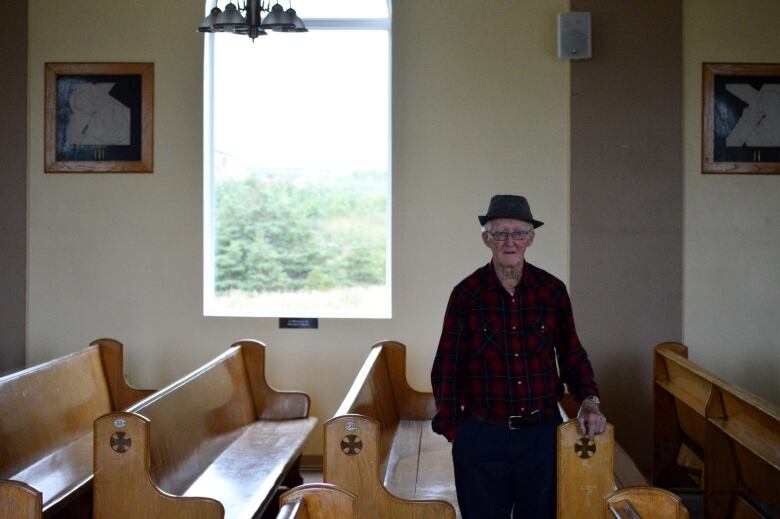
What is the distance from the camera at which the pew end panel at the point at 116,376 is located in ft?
17.2

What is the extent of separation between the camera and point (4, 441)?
3.94 metres

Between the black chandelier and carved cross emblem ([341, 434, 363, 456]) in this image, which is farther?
the black chandelier

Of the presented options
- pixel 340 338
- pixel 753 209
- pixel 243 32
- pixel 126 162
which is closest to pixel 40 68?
pixel 126 162

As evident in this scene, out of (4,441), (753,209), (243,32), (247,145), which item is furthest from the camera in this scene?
(247,145)

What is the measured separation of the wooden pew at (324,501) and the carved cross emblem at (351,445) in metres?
1.05

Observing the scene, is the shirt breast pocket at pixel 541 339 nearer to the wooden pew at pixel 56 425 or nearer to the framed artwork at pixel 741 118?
the wooden pew at pixel 56 425

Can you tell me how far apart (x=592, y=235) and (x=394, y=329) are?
4.68 ft

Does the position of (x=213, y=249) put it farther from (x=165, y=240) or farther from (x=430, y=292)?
(x=430, y=292)

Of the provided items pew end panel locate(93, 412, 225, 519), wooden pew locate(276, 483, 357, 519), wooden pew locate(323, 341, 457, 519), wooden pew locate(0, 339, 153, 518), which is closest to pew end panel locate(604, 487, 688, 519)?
Result: wooden pew locate(276, 483, 357, 519)

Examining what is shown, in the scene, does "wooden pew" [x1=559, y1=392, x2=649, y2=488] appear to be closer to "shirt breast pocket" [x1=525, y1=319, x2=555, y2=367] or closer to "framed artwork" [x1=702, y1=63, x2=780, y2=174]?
"shirt breast pocket" [x1=525, y1=319, x2=555, y2=367]

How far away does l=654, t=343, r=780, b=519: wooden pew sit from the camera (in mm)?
3898

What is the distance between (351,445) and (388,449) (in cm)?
140

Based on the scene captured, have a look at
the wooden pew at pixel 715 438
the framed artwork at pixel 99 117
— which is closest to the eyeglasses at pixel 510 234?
the wooden pew at pixel 715 438

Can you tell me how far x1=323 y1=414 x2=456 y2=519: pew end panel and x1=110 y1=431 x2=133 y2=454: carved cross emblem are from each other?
0.73m
